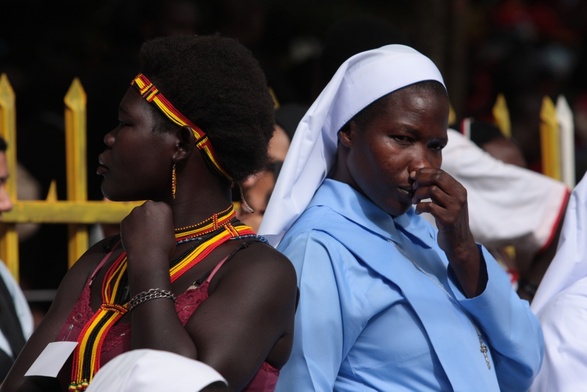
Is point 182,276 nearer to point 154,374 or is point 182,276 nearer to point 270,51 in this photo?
point 154,374

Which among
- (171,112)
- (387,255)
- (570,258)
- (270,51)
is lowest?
(270,51)

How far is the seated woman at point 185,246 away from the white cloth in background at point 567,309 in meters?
1.18

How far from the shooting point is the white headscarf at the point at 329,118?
3414 millimetres

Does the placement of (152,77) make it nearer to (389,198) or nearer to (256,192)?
(389,198)

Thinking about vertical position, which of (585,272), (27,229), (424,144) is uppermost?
(424,144)

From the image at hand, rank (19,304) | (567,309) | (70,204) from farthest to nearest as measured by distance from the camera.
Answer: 1. (70,204)
2. (19,304)
3. (567,309)

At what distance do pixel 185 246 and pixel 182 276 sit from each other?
0.34ft

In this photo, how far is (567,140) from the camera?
5988 millimetres

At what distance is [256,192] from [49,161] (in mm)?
2091

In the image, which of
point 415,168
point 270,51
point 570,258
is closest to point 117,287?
point 415,168

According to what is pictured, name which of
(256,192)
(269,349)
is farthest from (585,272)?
(269,349)

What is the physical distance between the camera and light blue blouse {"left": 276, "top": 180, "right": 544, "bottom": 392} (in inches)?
123

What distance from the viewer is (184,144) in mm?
2959

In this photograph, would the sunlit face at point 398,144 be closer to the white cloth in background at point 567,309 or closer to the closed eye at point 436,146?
the closed eye at point 436,146
